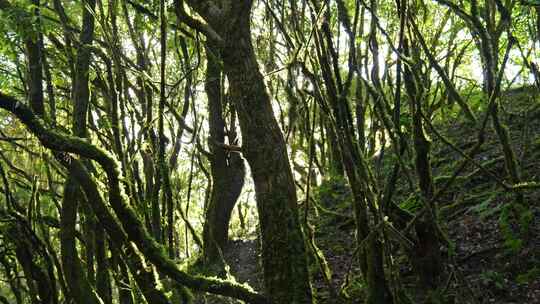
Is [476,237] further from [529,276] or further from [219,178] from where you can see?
[219,178]

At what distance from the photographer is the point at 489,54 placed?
446 cm

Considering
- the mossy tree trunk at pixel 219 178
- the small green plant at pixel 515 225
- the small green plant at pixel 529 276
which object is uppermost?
the mossy tree trunk at pixel 219 178

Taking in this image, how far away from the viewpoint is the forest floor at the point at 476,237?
4.66m

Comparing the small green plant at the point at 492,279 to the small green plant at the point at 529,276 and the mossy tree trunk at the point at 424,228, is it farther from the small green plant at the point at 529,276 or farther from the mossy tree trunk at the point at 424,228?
the mossy tree trunk at the point at 424,228

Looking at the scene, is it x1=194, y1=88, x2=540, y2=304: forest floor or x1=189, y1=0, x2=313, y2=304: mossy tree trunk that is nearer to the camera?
x1=189, y1=0, x2=313, y2=304: mossy tree trunk

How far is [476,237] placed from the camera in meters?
5.60

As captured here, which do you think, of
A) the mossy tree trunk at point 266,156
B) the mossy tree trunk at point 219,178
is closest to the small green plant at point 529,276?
the mossy tree trunk at point 266,156

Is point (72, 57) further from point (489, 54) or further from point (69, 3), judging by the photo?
point (489, 54)

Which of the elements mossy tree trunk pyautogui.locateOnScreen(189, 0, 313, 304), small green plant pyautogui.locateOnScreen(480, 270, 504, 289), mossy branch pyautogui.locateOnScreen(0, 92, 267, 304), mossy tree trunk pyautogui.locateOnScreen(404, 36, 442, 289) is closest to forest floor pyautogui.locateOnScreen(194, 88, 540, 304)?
small green plant pyautogui.locateOnScreen(480, 270, 504, 289)

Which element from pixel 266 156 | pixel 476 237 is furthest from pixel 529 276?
pixel 266 156

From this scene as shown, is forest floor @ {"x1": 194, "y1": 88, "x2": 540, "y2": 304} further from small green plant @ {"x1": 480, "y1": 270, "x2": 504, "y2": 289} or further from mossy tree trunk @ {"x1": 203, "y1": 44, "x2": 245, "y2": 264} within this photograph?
mossy tree trunk @ {"x1": 203, "y1": 44, "x2": 245, "y2": 264}

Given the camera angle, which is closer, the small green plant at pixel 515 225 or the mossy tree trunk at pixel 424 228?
the mossy tree trunk at pixel 424 228

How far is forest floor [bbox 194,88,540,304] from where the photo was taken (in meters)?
4.66

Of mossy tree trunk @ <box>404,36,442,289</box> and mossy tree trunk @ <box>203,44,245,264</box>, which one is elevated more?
mossy tree trunk @ <box>203,44,245,264</box>
